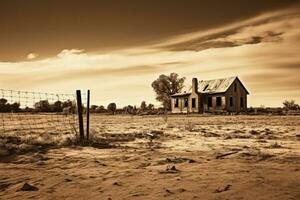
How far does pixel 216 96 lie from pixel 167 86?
18.7 m

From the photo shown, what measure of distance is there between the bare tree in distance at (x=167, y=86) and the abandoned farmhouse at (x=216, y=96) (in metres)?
12.6

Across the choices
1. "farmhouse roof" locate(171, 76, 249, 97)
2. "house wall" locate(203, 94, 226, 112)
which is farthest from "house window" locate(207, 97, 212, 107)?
"farmhouse roof" locate(171, 76, 249, 97)

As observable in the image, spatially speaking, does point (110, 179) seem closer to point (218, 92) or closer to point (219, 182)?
point (219, 182)

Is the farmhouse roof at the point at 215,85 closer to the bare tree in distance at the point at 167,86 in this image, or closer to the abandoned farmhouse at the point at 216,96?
the abandoned farmhouse at the point at 216,96

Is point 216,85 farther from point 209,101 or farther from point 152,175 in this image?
point 152,175

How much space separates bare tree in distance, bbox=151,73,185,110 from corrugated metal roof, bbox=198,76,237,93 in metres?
12.4

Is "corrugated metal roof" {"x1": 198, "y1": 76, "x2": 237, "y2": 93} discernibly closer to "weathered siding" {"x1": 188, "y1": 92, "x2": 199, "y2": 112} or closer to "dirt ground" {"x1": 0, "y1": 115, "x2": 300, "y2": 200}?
"weathered siding" {"x1": 188, "y1": 92, "x2": 199, "y2": 112}

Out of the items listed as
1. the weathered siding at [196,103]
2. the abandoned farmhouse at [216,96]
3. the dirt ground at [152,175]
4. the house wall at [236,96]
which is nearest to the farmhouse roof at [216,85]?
the abandoned farmhouse at [216,96]

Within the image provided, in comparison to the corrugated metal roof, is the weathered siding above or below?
below

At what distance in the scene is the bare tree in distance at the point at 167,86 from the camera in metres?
62.1

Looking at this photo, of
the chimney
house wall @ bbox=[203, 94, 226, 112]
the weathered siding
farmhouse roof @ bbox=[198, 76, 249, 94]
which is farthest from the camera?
the chimney

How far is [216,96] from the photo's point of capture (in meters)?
44.8

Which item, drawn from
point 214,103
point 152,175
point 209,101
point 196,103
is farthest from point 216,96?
point 152,175

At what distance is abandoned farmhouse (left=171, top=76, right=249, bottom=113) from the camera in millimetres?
44094
